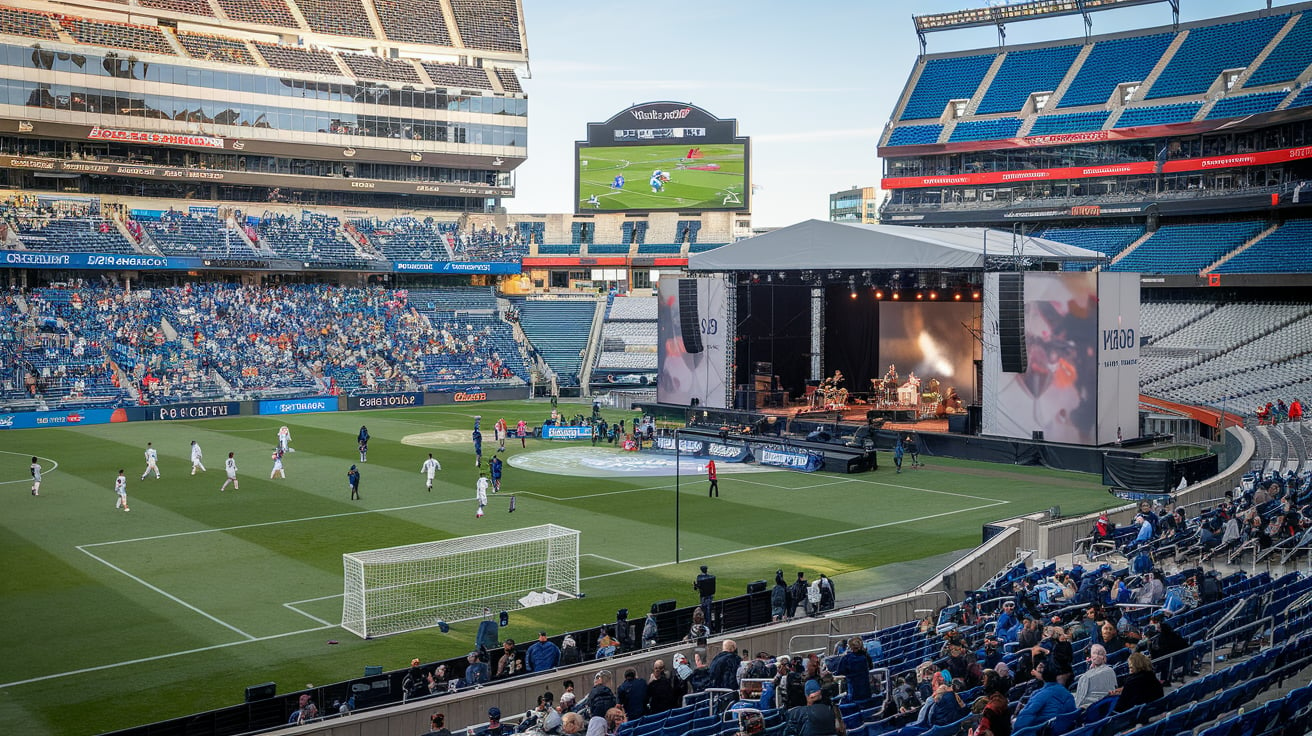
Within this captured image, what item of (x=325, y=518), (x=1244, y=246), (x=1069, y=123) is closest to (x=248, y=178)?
(x=325, y=518)

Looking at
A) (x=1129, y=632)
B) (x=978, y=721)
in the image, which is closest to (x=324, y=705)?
(x=978, y=721)

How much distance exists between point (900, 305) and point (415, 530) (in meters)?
31.1

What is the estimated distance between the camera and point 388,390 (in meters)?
66.1

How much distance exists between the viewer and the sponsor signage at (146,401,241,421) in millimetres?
57844

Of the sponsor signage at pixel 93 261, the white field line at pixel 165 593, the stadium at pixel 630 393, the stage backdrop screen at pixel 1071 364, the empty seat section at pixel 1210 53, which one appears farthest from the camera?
the empty seat section at pixel 1210 53

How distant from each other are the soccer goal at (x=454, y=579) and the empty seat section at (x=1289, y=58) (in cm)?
5412

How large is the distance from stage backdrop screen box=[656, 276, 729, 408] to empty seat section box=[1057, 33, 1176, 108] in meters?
32.0

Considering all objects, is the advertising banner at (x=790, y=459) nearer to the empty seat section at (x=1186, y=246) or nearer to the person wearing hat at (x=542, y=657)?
the person wearing hat at (x=542, y=657)

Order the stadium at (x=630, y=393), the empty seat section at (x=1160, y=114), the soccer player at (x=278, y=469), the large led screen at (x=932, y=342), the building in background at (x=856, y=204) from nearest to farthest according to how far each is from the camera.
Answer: the stadium at (x=630, y=393) < the soccer player at (x=278, y=469) < the large led screen at (x=932, y=342) < the empty seat section at (x=1160, y=114) < the building in background at (x=856, y=204)

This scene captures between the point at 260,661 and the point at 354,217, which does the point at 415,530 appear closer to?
the point at 260,661

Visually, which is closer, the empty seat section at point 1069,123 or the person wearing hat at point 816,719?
the person wearing hat at point 816,719

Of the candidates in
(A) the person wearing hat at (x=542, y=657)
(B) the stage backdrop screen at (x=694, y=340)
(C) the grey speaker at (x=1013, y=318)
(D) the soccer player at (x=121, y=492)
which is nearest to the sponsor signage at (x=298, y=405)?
(B) the stage backdrop screen at (x=694, y=340)

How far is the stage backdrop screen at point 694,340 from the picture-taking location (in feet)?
176

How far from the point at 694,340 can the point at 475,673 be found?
37.9 metres
